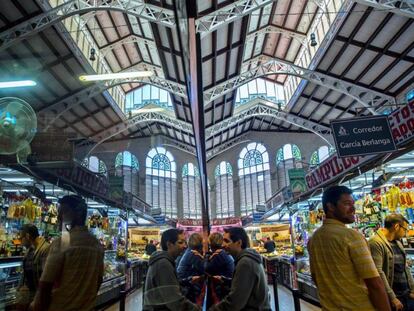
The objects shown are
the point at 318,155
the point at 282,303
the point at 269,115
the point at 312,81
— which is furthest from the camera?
the point at 318,155

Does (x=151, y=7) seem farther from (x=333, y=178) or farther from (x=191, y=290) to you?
(x=191, y=290)

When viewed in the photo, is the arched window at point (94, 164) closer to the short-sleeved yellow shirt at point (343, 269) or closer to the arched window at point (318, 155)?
the short-sleeved yellow shirt at point (343, 269)

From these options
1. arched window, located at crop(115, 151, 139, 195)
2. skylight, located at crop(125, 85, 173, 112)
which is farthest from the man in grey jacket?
skylight, located at crop(125, 85, 173, 112)

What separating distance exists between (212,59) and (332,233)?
A: 11893 mm

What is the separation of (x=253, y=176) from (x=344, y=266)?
23025 mm

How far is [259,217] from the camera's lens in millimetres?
17047

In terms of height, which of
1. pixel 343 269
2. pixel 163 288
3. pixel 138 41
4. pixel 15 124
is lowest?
pixel 163 288

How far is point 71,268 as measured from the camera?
1.85 m

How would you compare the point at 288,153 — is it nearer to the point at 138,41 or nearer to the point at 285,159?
the point at 285,159

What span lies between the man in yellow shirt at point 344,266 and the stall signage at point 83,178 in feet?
7.07

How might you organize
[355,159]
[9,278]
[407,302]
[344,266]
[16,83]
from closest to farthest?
[344,266], [16,83], [9,278], [407,302], [355,159]

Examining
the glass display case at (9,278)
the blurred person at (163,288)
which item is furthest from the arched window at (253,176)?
the blurred person at (163,288)

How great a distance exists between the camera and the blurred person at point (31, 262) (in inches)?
83.8

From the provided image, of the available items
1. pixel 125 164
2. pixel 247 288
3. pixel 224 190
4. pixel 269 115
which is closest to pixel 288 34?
pixel 269 115
